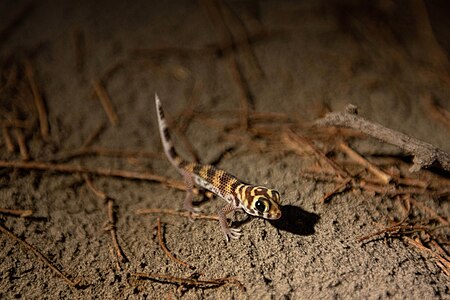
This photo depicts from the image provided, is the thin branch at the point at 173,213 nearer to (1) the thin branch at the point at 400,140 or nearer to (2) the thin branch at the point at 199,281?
(2) the thin branch at the point at 199,281

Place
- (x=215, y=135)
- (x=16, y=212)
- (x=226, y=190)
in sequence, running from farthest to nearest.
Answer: (x=215, y=135) → (x=226, y=190) → (x=16, y=212)

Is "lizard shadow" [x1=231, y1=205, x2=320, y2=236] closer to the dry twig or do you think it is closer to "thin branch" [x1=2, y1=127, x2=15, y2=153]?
the dry twig

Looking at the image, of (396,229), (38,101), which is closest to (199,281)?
(396,229)

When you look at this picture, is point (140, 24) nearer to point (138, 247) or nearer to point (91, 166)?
point (91, 166)

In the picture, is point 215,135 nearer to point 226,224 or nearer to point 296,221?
point 226,224

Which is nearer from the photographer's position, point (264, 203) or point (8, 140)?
point (264, 203)

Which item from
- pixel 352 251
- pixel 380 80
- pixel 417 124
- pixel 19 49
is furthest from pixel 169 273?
pixel 19 49
